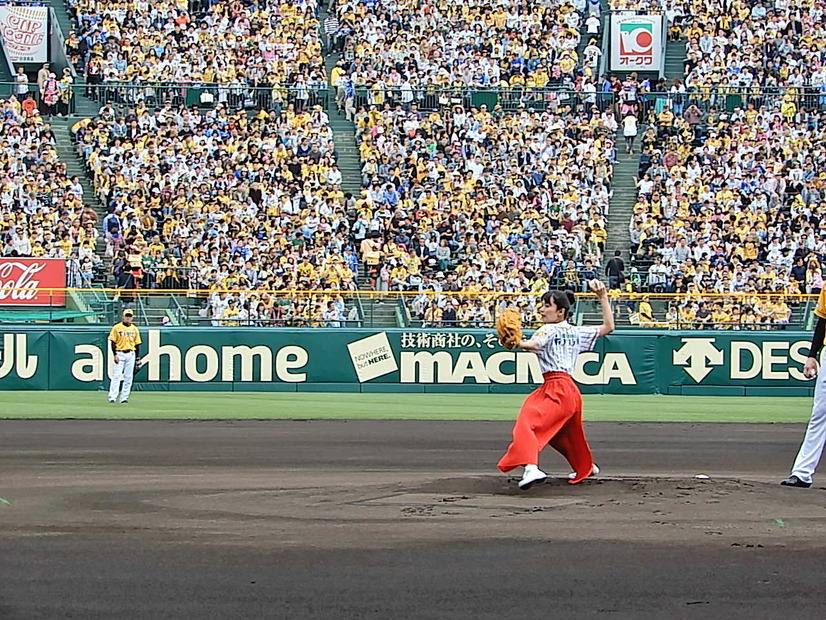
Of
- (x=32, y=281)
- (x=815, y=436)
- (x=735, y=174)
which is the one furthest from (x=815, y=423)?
(x=735, y=174)

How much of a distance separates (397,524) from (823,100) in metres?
33.0

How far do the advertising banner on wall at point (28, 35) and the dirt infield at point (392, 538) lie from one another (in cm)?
2912

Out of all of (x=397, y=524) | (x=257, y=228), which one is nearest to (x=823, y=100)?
(x=257, y=228)

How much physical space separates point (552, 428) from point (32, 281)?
2137 centimetres

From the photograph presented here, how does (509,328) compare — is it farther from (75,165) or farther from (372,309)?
(75,165)

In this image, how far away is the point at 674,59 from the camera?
Result: 43.3 m

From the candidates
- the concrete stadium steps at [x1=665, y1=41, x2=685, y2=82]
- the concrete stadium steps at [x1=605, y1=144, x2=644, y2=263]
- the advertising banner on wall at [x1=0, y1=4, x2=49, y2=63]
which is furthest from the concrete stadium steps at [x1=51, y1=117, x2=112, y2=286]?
the concrete stadium steps at [x1=665, y1=41, x2=685, y2=82]

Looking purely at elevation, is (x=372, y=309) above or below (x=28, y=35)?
below

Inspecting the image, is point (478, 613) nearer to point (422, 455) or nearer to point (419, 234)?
point (422, 455)

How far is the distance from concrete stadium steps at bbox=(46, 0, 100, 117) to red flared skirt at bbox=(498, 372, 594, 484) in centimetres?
3085

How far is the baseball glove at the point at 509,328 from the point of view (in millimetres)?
10531

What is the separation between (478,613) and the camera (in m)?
6.56

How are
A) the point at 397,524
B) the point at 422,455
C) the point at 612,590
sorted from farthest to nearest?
1. the point at 422,455
2. the point at 397,524
3. the point at 612,590

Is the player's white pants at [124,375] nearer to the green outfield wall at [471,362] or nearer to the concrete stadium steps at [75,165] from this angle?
the green outfield wall at [471,362]
